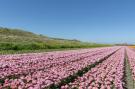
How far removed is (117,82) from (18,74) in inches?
152

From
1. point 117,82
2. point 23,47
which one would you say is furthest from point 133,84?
point 23,47

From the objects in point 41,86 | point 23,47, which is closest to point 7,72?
point 41,86

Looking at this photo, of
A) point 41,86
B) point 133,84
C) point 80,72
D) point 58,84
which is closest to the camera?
point 41,86

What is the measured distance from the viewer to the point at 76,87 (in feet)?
26.1

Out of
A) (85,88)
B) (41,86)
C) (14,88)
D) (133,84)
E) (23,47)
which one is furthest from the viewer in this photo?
(23,47)

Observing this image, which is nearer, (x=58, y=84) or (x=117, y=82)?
(x=58, y=84)

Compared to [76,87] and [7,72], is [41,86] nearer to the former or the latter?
[76,87]

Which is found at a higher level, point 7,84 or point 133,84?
point 7,84

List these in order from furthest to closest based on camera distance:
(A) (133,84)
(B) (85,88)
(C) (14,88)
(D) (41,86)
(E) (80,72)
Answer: (E) (80,72), (A) (133,84), (B) (85,88), (D) (41,86), (C) (14,88)

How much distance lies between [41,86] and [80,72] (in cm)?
554

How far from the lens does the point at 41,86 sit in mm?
6867

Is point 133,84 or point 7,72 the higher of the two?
point 7,72

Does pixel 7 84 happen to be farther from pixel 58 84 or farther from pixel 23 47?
pixel 23 47

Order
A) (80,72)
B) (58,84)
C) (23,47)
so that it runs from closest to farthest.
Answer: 1. (58,84)
2. (80,72)
3. (23,47)
